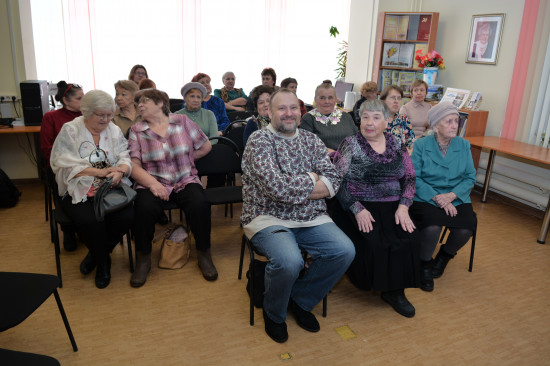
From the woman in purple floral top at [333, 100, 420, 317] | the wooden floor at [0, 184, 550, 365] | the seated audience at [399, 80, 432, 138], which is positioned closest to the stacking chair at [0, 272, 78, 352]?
the wooden floor at [0, 184, 550, 365]

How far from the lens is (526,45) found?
440cm

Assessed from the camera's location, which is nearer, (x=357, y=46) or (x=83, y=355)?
(x=83, y=355)

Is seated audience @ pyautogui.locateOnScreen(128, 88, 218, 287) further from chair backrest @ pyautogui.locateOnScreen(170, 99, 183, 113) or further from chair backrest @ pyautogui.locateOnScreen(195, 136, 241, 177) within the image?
chair backrest @ pyautogui.locateOnScreen(170, 99, 183, 113)

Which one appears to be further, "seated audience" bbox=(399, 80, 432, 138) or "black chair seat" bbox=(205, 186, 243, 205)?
"seated audience" bbox=(399, 80, 432, 138)

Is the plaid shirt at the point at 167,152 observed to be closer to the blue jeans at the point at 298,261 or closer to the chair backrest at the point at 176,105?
the blue jeans at the point at 298,261

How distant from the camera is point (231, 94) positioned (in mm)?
5824

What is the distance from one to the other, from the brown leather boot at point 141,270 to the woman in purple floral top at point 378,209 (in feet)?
4.41

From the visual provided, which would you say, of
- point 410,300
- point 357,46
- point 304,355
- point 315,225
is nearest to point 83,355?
point 304,355

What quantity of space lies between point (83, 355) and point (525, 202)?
4512 mm

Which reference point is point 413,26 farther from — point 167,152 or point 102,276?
point 102,276

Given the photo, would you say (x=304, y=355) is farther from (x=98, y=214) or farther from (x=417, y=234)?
(x=98, y=214)

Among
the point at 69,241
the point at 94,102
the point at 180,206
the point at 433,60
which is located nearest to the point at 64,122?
the point at 94,102

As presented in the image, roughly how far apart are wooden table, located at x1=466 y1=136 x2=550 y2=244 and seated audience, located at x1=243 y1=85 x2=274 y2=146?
7.40ft

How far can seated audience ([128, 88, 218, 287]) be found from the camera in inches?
108
